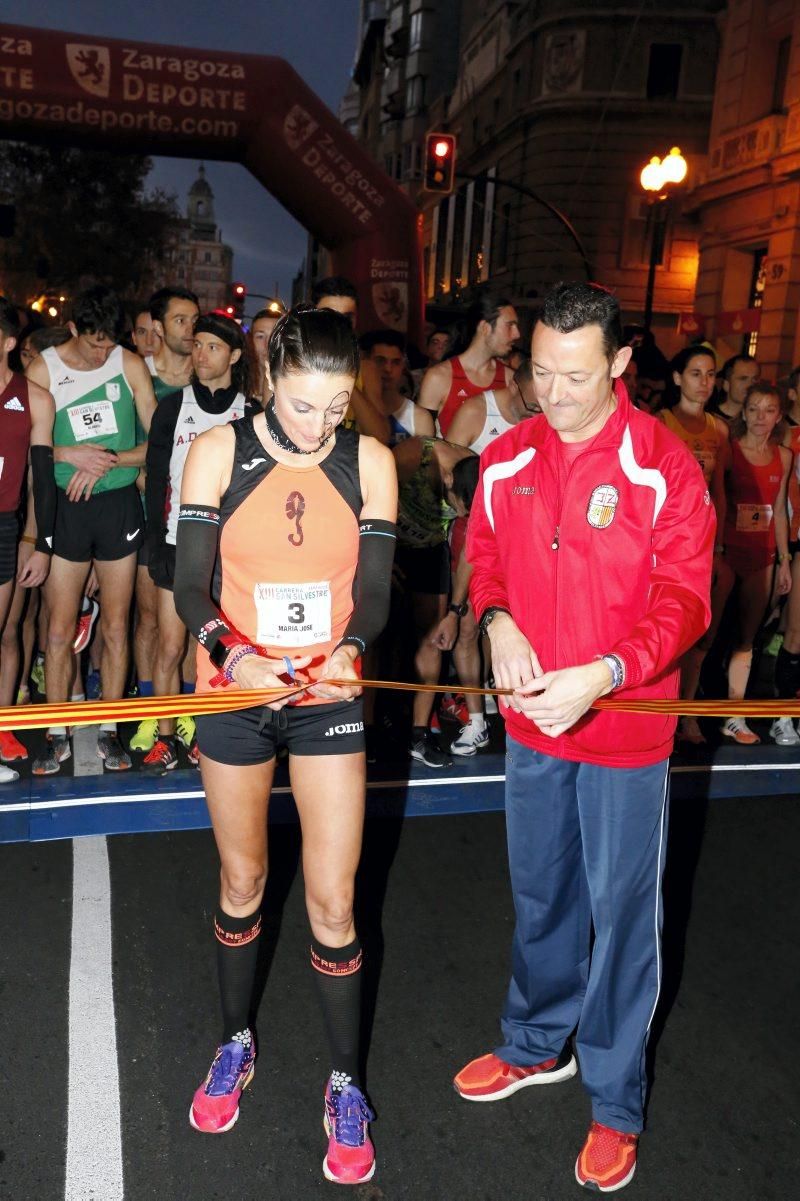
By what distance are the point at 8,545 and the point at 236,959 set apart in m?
2.69

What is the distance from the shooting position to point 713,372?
Answer: 607 cm

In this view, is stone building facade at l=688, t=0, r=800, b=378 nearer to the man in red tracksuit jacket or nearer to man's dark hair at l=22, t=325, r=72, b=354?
man's dark hair at l=22, t=325, r=72, b=354

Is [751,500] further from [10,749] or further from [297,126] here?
[297,126]

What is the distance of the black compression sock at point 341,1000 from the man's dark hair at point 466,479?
2428 millimetres

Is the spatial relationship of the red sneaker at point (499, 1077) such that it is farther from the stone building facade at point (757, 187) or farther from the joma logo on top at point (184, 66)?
the stone building facade at point (757, 187)

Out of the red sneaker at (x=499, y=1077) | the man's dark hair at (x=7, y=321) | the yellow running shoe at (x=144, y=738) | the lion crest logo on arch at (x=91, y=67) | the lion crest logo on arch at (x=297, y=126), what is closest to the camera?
the red sneaker at (x=499, y=1077)

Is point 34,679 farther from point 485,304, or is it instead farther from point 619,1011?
point 619,1011

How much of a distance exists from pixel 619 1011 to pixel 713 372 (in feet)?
14.3

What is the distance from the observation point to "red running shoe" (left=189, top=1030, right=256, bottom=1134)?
2.88 m

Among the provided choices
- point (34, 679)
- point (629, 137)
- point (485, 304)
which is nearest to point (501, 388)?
point (485, 304)

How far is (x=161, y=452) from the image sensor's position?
16.2 feet

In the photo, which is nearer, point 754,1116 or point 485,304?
point 754,1116

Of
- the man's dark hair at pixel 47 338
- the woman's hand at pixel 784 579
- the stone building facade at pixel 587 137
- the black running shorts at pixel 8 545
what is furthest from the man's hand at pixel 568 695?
the stone building facade at pixel 587 137

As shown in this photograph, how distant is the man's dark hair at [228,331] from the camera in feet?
16.1
